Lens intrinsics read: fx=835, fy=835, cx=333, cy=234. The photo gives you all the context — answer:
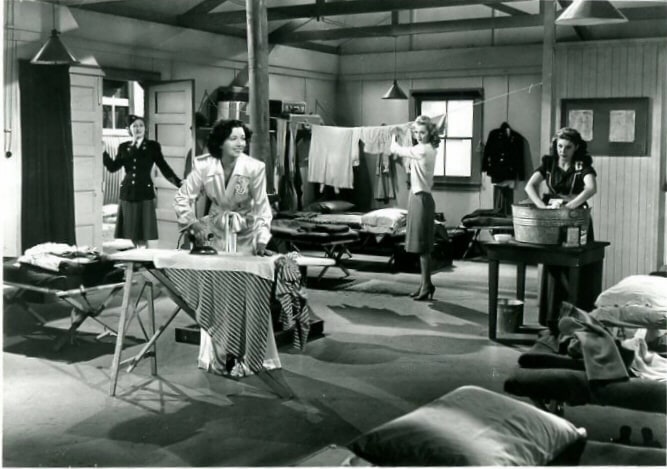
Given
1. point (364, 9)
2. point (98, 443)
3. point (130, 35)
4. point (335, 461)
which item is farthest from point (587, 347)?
point (130, 35)

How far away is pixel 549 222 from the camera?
605 centimetres

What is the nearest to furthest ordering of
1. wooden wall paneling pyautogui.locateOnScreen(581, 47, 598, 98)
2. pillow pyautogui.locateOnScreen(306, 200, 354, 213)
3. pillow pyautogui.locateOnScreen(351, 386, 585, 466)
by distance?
pillow pyautogui.locateOnScreen(351, 386, 585, 466) → wooden wall paneling pyautogui.locateOnScreen(581, 47, 598, 98) → pillow pyautogui.locateOnScreen(306, 200, 354, 213)

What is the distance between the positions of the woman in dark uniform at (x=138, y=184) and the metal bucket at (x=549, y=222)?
412 centimetres

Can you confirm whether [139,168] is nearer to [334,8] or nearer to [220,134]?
[334,8]

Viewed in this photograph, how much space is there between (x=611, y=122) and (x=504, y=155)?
3.23 meters

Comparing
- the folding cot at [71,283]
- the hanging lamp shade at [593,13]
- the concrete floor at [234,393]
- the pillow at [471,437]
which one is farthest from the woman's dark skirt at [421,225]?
the pillow at [471,437]

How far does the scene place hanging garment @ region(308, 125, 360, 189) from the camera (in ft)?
39.0

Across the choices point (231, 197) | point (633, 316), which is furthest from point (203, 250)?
point (633, 316)

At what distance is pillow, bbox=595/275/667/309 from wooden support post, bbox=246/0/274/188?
2.83m

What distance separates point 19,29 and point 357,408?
19.1 feet

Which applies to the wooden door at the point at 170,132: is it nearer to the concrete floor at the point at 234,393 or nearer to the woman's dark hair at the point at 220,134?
the concrete floor at the point at 234,393

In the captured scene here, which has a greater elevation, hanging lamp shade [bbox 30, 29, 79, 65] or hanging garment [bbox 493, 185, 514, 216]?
hanging lamp shade [bbox 30, 29, 79, 65]

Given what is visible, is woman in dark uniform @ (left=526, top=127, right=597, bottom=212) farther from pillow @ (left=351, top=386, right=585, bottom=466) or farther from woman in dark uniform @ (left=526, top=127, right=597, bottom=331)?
pillow @ (left=351, top=386, right=585, bottom=466)

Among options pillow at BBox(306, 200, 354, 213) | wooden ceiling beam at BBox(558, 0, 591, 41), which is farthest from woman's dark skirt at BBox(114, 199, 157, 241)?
wooden ceiling beam at BBox(558, 0, 591, 41)
